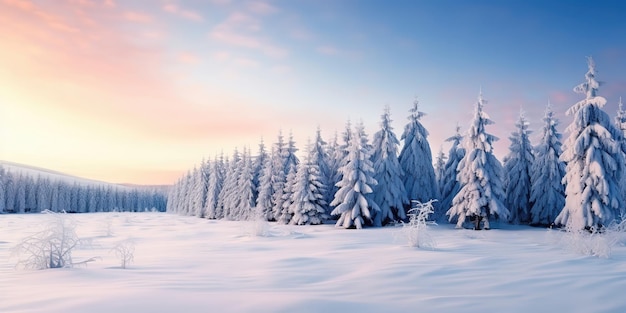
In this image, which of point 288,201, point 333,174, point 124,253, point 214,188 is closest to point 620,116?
point 333,174

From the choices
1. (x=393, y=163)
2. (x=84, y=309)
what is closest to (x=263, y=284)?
(x=84, y=309)

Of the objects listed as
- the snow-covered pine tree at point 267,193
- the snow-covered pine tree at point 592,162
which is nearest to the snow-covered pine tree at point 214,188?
the snow-covered pine tree at point 267,193

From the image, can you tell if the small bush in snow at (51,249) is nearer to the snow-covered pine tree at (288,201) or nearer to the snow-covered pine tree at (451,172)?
the snow-covered pine tree at (288,201)

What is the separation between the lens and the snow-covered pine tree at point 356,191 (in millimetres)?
31719

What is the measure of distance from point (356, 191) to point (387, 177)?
15.1ft

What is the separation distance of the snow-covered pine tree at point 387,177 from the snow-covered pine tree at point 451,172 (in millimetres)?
4877

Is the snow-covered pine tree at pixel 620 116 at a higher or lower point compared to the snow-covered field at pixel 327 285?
higher

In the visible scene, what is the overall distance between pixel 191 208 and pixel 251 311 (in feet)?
248

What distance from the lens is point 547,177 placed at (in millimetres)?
34906

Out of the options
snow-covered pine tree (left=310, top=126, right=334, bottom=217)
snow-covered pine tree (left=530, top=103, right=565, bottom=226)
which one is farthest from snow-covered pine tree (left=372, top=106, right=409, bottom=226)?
snow-covered pine tree (left=530, top=103, right=565, bottom=226)

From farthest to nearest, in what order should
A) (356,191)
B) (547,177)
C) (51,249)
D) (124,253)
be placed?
(547,177) < (356,191) < (124,253) < (51,249)

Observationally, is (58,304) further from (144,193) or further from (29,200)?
(144,193)

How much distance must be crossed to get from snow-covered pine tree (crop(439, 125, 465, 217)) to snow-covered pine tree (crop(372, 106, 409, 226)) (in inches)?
192

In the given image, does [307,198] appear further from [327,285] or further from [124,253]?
[327,285]
